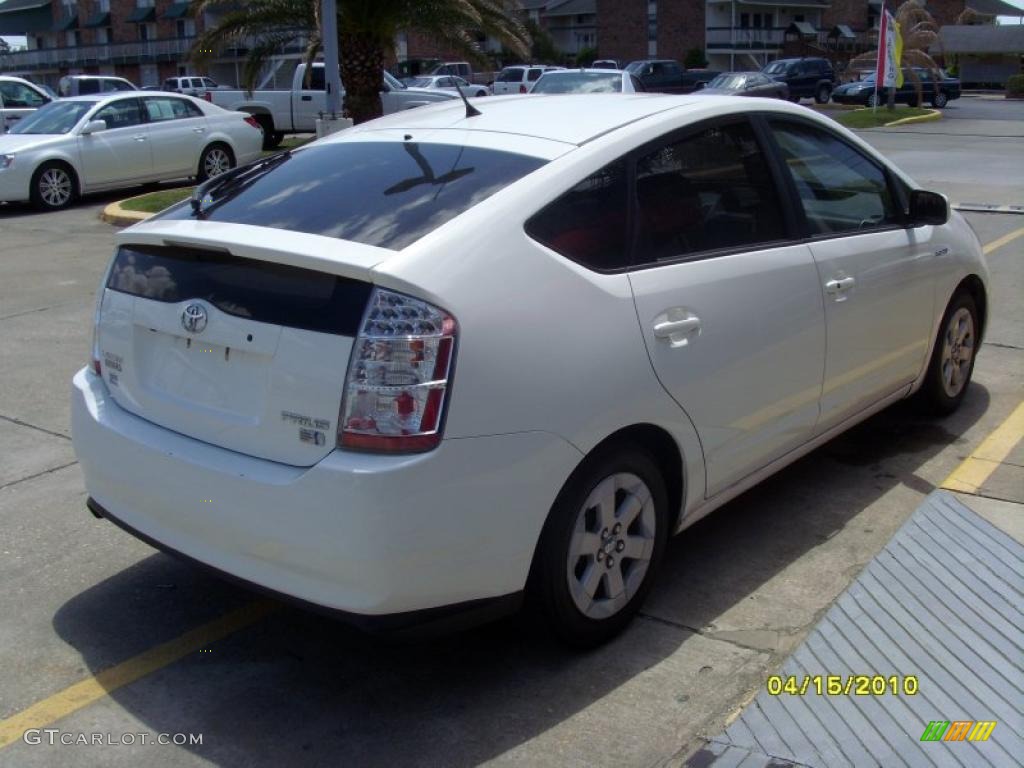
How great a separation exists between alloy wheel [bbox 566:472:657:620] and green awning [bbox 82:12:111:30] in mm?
74118

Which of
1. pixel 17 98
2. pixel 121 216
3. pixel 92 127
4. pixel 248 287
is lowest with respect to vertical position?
pixel 121 216

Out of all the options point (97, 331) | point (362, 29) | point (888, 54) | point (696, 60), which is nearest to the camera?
point (97, 331)

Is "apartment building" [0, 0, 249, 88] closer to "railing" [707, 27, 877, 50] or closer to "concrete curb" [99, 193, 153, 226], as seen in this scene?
"railing" [707, 27, 877, 50]

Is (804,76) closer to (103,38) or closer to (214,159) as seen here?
(214,159)

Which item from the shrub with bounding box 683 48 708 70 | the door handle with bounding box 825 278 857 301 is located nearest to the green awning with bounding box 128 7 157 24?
the shrub with bounding box 683 48 708 70

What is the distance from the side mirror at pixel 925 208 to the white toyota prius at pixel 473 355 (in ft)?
2.71

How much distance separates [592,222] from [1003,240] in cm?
873

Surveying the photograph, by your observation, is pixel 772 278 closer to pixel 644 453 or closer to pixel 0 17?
pixel 644 453

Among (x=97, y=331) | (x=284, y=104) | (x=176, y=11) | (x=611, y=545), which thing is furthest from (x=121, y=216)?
(x=176, y=11)

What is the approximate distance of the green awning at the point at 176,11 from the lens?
6234 centimetres

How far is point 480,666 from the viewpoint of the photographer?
3680 mm

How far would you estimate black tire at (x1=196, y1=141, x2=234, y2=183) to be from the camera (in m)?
17.1

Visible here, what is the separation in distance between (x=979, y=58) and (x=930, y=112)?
38.1 meters
